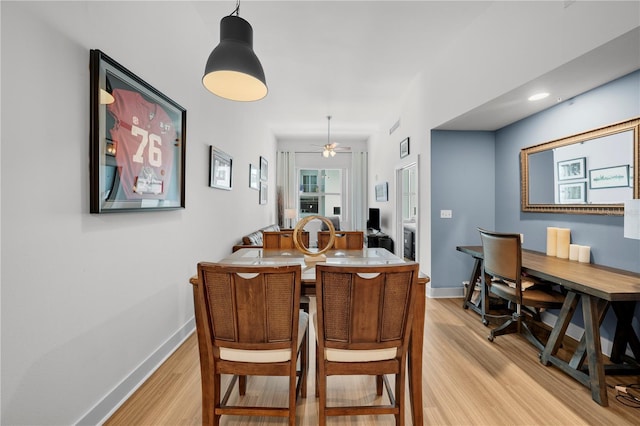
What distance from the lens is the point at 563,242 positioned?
2621mm

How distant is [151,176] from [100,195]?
1.55 ft

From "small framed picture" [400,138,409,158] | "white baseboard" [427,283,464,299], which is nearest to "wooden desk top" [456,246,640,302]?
"white baseboard" [427,283,464,299]

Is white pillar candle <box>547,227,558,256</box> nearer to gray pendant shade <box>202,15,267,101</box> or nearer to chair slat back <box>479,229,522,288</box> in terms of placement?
chair slat back <box>479,229,522,288</box>

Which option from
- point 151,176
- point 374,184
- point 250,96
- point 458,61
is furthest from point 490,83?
point 374,184

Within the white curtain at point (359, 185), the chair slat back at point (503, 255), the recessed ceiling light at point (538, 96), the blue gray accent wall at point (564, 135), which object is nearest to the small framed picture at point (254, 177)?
the white curtain at point (359, 185)

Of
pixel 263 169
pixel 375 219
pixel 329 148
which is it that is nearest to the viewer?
pixel 263 169

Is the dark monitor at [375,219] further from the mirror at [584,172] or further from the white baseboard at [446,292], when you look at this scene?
the mirror at [584,172]

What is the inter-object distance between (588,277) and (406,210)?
328cm

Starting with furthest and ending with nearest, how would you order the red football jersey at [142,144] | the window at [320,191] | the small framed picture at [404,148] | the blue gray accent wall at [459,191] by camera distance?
the window at [320,191]
the small framed picture at [404,148]
the blue gray accent wall at [459,191]
the red football jersey at [142,144]

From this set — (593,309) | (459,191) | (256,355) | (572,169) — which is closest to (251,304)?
(256,355)

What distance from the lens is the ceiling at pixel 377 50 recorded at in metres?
2.17

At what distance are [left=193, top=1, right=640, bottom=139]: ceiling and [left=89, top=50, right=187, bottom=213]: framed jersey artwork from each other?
1290 millimetres

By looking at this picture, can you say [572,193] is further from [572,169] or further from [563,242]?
[563,242]

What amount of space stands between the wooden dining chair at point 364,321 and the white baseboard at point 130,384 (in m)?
1.20
